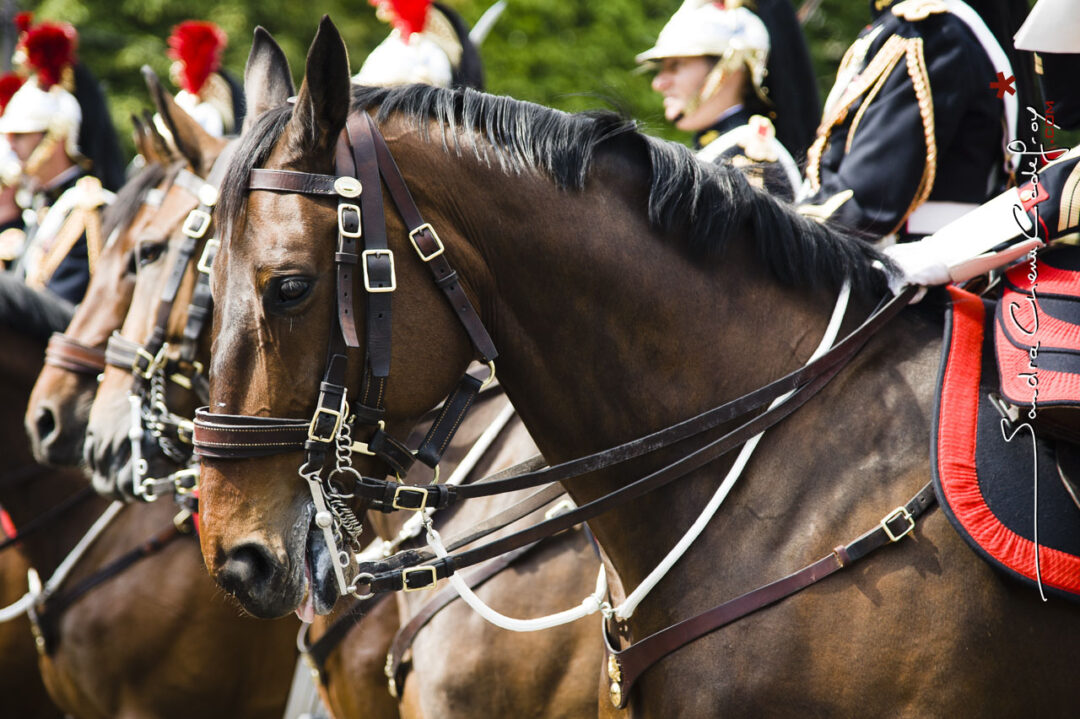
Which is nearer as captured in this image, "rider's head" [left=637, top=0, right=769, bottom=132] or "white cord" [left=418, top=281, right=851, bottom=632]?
"white cord" [left=418, top=281, right=851, bottom=632]

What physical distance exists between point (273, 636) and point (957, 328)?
12.0ft

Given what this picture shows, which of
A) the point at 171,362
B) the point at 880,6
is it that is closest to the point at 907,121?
the point at 880,6

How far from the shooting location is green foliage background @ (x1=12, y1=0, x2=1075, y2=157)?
49.2 ft

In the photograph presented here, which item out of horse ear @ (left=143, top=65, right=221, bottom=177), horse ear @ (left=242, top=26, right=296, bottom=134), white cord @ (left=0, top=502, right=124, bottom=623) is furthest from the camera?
white cord @ (left=0, top=502, right=124, bottom=623)

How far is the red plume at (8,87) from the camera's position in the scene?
9242 mm

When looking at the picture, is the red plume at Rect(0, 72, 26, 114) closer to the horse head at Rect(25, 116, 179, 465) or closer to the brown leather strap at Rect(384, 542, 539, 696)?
the horse head at Rect(25, 116, 179, 465)

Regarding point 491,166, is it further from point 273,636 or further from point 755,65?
point 273,636

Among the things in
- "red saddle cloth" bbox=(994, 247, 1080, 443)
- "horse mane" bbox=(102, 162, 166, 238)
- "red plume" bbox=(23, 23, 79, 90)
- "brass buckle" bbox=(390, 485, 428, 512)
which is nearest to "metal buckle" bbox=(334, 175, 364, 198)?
"brass buckle" bbox=(390, 485, 428, 512)

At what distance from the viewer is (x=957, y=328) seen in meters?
2.83

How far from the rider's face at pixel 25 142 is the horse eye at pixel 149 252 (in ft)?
13.1

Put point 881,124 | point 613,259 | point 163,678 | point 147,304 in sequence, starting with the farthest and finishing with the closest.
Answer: point 163,678, point 147,304, point 881,124, point 613,259

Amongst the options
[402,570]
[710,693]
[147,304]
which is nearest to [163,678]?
[147,304]

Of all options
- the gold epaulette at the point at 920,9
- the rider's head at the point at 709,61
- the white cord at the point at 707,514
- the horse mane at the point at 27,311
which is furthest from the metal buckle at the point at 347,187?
the horse mane at the point at 27,311

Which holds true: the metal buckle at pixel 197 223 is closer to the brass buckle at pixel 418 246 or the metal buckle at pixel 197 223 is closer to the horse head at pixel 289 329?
the horse head at pixel 289 329
